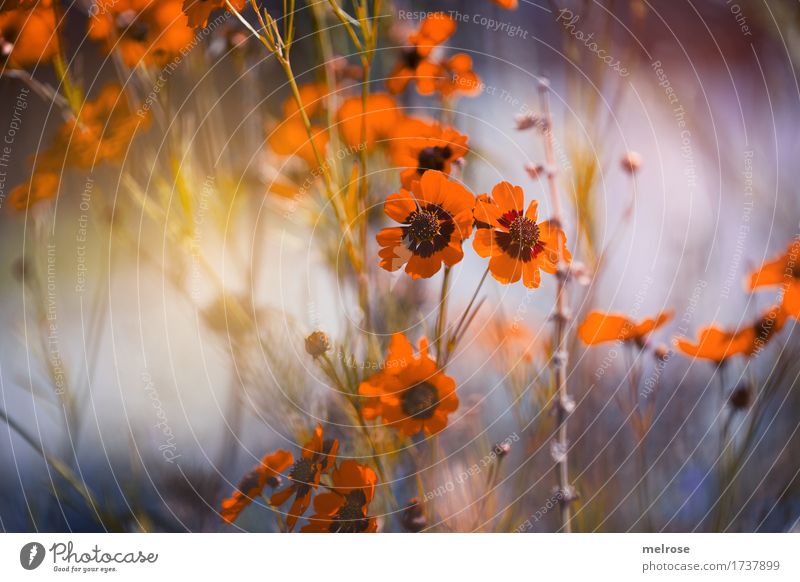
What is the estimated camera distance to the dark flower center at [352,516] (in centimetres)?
48

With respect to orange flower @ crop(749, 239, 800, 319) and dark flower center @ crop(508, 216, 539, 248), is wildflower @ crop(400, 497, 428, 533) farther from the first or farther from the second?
orange flower @ crop(749, 239, 800, 319)

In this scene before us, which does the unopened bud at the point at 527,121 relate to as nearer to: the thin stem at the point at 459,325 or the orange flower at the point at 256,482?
the thin stem at the point at 459,325

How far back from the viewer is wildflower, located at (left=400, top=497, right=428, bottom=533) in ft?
1.60

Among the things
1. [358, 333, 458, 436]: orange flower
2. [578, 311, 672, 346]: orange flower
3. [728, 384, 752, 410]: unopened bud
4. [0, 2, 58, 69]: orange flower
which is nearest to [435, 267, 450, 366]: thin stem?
[358, 333, 458, 436]: orange flower

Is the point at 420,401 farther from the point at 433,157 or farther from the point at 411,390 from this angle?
the point at 433,157

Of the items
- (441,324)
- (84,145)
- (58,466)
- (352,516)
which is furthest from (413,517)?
(84,145)

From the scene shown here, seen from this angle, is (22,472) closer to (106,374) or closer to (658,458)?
(106,374)

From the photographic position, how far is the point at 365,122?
477 mm

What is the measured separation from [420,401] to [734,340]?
0.26m

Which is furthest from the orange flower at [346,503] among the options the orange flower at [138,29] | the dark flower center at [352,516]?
the orange flower at [138,29]

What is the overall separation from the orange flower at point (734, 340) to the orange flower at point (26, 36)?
53cm
